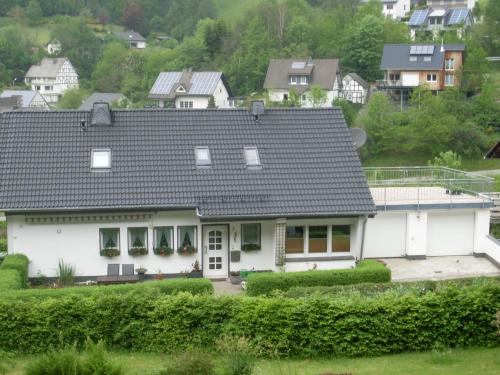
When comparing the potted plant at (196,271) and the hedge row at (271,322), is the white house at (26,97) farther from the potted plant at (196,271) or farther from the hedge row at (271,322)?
the hedge row at (271,322)

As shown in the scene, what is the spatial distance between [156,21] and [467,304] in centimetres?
15546

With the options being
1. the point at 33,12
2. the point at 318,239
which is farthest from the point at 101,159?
the point at 33,12

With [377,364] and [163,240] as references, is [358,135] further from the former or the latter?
[377,364]

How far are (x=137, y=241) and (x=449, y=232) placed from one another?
1068 centimetres

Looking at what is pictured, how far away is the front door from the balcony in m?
5.56

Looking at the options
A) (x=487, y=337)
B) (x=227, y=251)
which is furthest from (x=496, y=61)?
(x=487, y=337)

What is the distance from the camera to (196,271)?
24.4 m

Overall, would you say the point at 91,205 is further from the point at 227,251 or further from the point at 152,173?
the point at 227,251

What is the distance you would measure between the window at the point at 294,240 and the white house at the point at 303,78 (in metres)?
57.7

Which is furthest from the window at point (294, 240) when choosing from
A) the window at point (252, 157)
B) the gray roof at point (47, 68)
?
the gray roof at point (47, 68)

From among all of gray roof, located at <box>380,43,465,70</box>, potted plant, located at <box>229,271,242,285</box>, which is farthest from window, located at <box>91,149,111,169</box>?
gray roof, located at <box>380,43,465,70</box>

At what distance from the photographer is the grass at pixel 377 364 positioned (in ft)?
50.3

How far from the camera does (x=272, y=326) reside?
16.5m

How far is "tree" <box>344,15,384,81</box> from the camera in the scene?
9384cm
